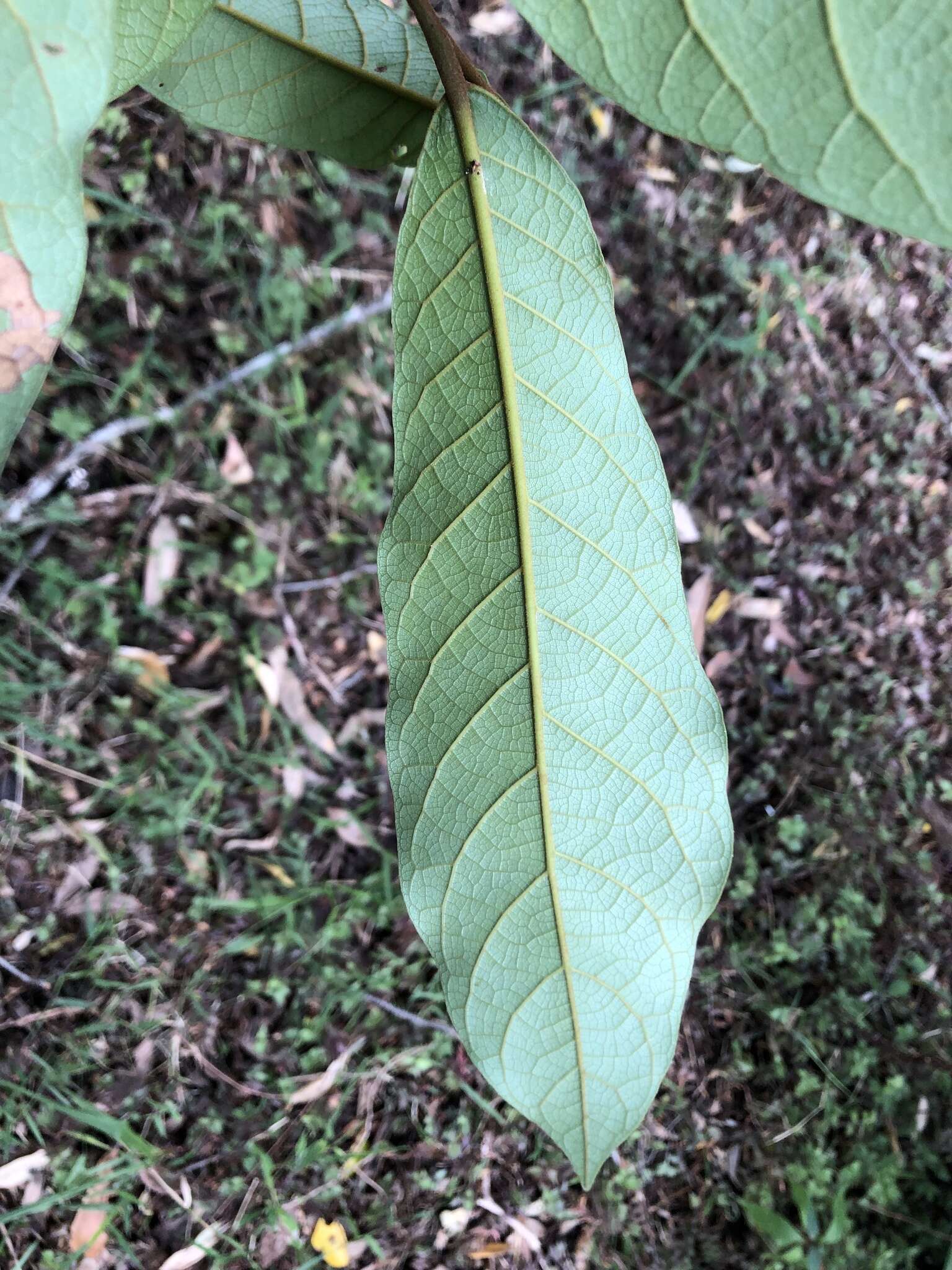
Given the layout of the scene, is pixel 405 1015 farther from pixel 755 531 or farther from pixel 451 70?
pixel 451 70

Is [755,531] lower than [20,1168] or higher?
higher

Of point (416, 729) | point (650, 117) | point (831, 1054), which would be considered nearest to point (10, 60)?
point (650, 117)

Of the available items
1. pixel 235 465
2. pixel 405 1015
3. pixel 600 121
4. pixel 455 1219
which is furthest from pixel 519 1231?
pixel 600 121

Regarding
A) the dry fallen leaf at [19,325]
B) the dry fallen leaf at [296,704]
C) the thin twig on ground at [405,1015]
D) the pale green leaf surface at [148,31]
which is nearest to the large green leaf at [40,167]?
the dry fallen leaf at [19,325]

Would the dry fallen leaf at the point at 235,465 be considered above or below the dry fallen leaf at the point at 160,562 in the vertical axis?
above

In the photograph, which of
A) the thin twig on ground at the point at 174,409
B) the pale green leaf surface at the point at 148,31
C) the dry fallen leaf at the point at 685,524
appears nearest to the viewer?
the pale green leaf surface at the point at 148,31

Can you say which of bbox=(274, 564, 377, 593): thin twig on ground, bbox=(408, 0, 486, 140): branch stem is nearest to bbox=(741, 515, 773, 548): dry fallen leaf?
bbox=(274, 564, 377, 593): thin twig on ground

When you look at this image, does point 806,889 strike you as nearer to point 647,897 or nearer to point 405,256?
point 647,897

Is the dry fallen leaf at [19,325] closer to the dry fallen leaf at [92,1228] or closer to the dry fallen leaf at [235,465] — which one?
the dry fallen leaf at [235,465]
